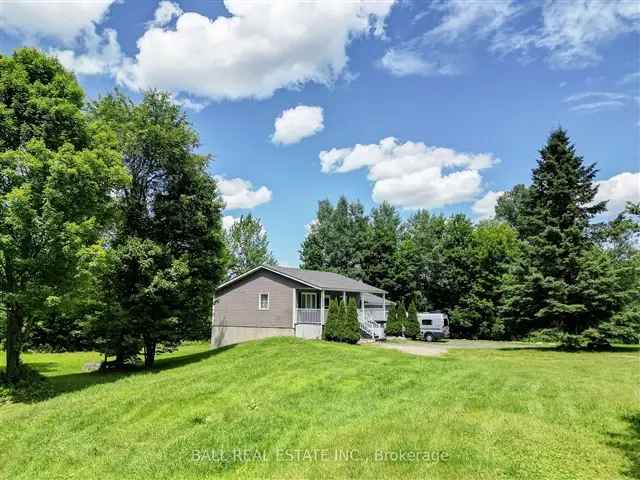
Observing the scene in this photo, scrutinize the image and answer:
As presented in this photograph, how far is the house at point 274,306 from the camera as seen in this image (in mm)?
24094

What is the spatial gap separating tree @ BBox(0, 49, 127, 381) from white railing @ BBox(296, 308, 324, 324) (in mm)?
13551

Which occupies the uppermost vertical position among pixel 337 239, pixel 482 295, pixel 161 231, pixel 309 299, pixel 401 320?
pixel 337 239

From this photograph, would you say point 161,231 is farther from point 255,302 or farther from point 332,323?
point 332,323

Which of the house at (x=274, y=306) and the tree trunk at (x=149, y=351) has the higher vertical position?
the house at (x=274, y=306)

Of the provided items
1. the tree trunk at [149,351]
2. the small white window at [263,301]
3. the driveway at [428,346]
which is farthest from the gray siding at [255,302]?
the tree trunk at [149,351]

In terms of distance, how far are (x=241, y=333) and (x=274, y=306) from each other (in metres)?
3.27

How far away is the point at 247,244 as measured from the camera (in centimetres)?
5347

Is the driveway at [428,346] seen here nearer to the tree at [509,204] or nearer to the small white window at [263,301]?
the small white window at [263,301]

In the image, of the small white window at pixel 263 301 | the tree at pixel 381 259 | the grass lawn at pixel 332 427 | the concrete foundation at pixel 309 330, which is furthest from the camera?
the tree at pixel 381 259

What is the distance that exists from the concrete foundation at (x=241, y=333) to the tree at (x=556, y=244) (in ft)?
45.0

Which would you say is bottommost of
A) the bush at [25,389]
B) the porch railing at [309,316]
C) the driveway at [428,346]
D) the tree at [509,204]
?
the bush at [25,389]

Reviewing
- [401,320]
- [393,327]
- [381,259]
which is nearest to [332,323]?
[393,327]

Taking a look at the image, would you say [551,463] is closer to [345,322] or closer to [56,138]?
[56,138]

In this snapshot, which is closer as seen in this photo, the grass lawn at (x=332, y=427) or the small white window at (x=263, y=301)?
the grass lawn at (x=332, y=427)
